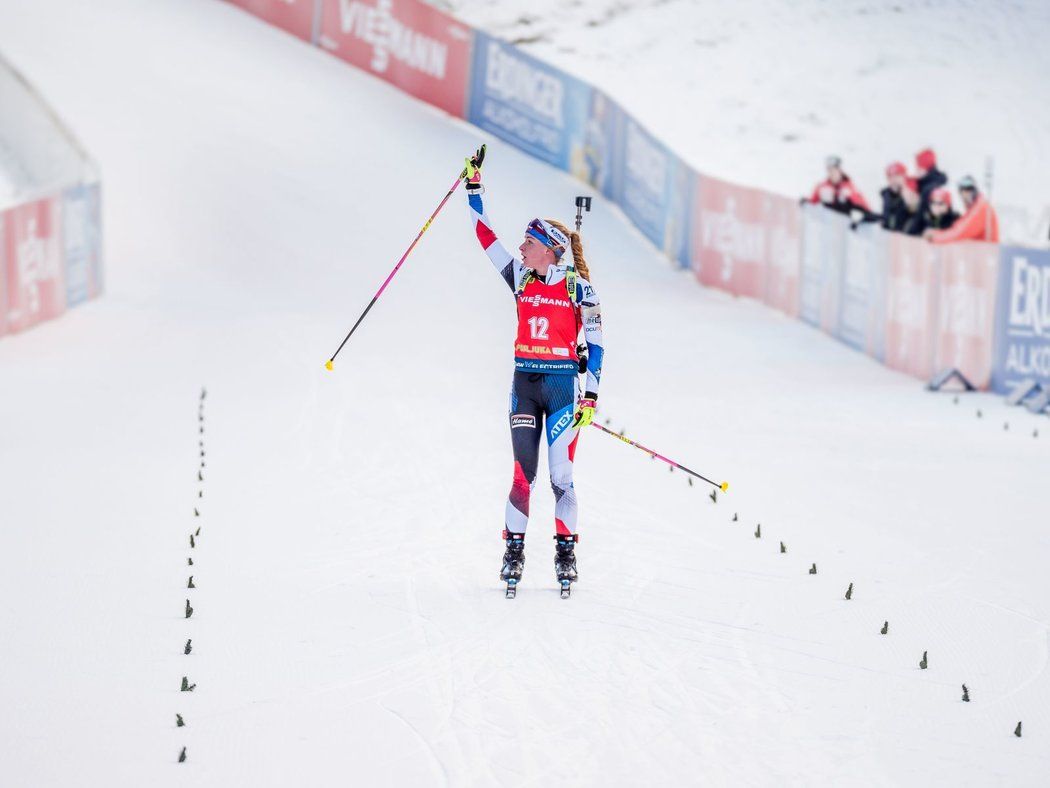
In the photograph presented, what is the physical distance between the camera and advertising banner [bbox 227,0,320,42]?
25.6 m

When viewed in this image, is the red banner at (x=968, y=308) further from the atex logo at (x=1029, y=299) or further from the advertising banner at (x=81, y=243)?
the advertising banner at (x=81, y=243)

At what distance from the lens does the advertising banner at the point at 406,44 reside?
24.5 meters

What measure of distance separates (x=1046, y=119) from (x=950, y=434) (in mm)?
17668

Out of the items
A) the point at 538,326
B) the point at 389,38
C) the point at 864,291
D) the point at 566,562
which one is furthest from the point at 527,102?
the point at 566,562

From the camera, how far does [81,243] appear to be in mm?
17812

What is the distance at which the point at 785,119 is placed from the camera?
31203 millimetres

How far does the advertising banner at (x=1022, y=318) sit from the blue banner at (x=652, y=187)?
23.2 ft

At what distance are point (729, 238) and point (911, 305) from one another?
462cm

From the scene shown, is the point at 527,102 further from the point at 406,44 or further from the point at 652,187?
the point at 652,187

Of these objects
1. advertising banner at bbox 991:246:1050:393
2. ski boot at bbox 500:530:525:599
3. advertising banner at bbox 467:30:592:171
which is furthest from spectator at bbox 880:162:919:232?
ski boot at bbox 500:530:525:599

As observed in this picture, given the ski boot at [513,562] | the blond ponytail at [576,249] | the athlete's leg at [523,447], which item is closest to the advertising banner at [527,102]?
the blond ponytail at [576,249]

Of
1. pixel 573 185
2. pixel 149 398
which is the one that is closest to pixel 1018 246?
pixel 149 398

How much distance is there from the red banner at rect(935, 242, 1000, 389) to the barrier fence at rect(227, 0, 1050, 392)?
0.02m

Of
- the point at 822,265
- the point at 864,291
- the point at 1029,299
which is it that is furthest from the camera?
the point at 822,265
